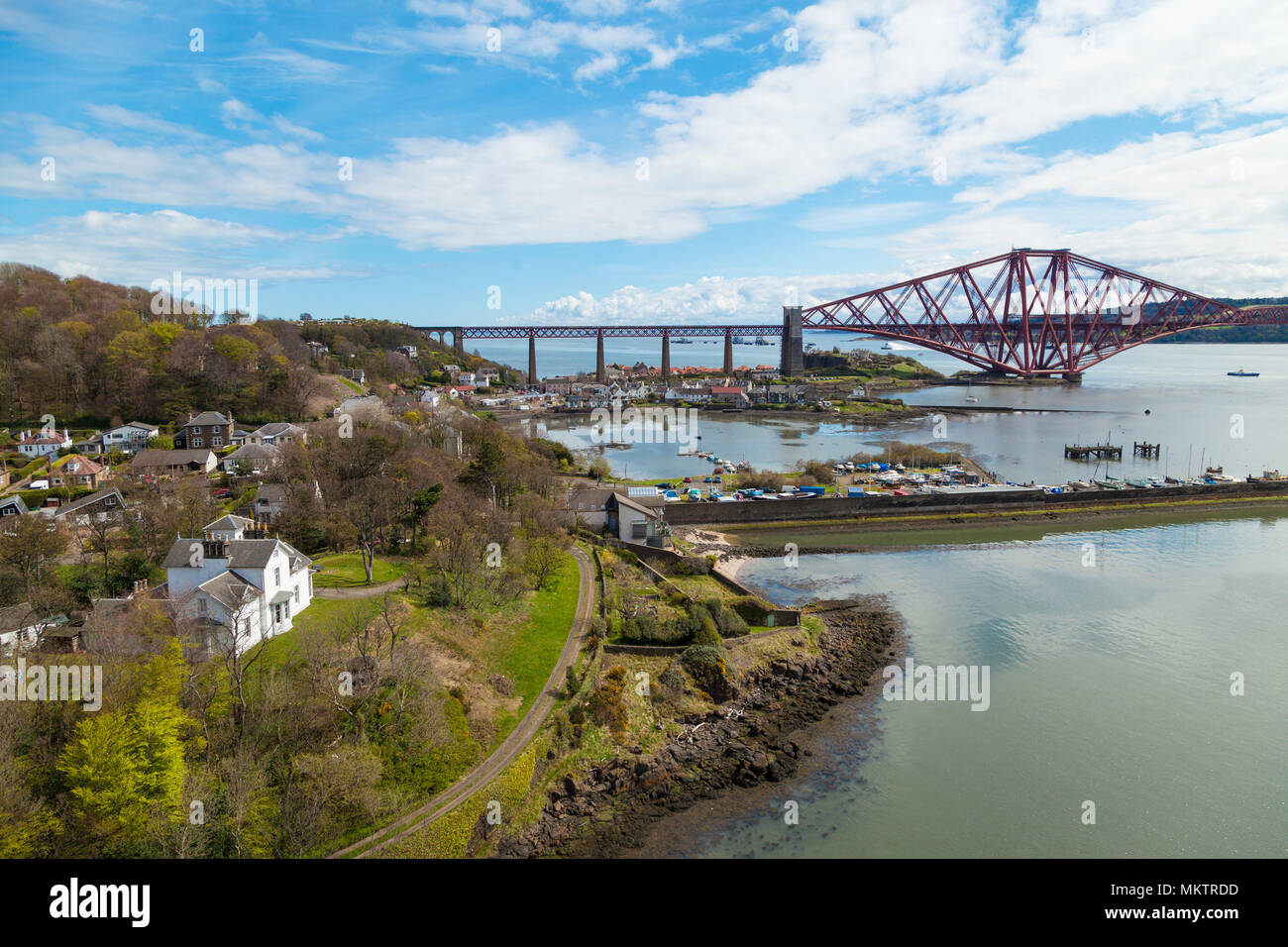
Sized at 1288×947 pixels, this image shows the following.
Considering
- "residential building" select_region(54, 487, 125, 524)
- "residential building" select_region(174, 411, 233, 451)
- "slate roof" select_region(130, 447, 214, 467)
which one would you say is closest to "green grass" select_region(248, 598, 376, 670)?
"residential building" select_region(54, 487, 125, 524)

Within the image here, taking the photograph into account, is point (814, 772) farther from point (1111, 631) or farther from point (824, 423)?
point (824, 423)

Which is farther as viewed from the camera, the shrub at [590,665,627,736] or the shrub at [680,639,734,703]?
the shrub at [680,639,734,703]

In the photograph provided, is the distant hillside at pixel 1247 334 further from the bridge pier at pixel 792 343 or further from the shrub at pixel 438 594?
the shrub at pixel 438 594

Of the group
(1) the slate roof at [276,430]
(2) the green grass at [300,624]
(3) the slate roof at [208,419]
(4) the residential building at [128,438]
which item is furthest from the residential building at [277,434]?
(2) the green grass at [300,624]

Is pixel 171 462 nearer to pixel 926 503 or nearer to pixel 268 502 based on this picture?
pixel 268 502

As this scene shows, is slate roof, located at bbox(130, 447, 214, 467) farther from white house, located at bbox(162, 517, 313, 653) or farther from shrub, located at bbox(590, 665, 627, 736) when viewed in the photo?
shrub, located at bbox(590, 665, 627, 736)
